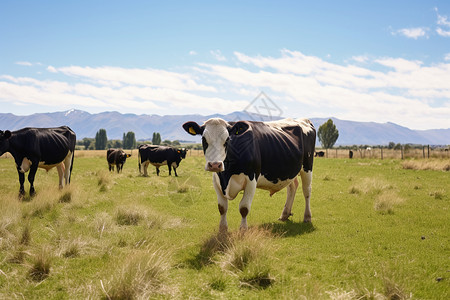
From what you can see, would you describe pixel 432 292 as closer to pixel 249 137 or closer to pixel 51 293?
pixel 249 137

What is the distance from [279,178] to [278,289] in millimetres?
3468

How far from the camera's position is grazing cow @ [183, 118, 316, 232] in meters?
6.31

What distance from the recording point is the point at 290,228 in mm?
8547

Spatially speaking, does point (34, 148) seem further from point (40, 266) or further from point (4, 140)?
point (40, 266)

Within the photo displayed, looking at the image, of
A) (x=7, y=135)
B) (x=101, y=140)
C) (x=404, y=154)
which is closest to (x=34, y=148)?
(x=7, y=135)

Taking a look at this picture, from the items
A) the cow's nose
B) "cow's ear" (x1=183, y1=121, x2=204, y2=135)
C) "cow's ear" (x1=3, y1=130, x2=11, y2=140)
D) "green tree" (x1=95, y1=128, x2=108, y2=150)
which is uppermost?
"cow's ear" (x1=183, y1=121, x2=204, y2=135)

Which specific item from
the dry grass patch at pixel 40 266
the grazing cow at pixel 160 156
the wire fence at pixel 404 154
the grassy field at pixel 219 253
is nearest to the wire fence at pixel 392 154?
the wire fence at pixel 404 154

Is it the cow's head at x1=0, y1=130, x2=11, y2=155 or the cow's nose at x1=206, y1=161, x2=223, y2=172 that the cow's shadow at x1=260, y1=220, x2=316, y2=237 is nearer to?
the cow's nose at x1=206, y1=161, x2=223, y2=172

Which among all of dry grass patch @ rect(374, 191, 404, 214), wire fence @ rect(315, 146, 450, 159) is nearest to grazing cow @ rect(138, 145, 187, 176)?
dry grass patch @ rect(374, 191, 404, 214)

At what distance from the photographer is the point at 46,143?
42.7 feet

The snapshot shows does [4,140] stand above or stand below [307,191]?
above

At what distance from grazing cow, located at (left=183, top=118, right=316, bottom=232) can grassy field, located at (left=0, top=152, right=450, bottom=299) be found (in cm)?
84

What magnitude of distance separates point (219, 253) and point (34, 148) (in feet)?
30.8

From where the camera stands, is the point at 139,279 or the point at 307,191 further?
the point at 307,191
